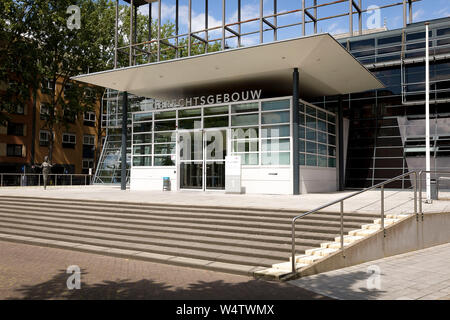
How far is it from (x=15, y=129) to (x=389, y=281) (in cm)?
4260

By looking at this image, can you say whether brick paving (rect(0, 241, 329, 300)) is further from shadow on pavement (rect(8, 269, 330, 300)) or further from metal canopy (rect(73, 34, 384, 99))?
metal canopy (rect(73, 34, 384, 99))

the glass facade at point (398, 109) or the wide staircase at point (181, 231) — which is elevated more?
the glass facade at point (398, 109)

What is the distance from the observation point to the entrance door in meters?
18.8

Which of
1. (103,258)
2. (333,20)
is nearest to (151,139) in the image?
(333,20)

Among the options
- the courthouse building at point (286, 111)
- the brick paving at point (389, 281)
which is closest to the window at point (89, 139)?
the courthouse building at point (286, 111)

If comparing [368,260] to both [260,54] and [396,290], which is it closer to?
[396,290]

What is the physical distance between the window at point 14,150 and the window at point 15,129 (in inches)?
48.0

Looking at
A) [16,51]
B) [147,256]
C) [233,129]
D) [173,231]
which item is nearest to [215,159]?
[233,129]

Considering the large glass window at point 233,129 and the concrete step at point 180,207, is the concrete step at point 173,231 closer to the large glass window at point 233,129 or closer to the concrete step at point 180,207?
the concrete step at point 180,207

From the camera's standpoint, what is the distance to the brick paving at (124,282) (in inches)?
235

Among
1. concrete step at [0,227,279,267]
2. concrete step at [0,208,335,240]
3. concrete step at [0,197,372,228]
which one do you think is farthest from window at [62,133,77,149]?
concrete step at [0,227,279,267]

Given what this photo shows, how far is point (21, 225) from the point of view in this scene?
12.5 m

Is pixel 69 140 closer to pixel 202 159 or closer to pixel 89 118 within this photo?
pixel 89 118
